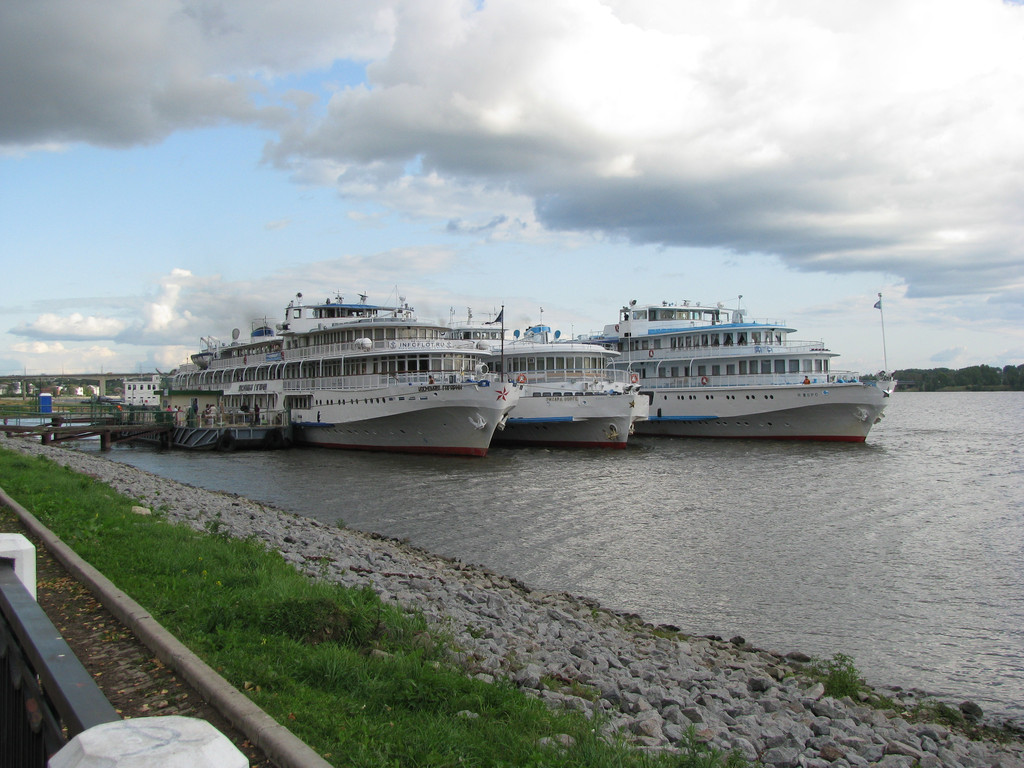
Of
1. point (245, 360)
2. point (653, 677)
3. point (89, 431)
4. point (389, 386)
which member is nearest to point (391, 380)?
point (389, 386)

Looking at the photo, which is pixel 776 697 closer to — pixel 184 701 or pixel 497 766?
pixel 497 766

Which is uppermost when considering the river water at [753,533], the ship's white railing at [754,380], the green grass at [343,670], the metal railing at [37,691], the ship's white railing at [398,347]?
the ship's white railing at [398,347]

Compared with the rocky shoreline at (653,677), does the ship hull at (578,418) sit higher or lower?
higher

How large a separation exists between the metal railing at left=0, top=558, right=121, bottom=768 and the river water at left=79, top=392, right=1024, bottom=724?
36.7ft

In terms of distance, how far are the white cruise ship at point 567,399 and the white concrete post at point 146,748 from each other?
129ft

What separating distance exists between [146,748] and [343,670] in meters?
4.41

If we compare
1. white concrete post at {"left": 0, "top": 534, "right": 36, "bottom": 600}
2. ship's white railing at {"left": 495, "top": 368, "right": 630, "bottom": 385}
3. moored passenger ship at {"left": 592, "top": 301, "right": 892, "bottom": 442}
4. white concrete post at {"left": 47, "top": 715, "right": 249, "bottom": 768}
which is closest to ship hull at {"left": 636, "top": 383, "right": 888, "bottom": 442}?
moored passenger ship at {"left": 592, "top": 301, "right": 892, "bottom": 442}

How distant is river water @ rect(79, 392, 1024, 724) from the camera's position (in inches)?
501

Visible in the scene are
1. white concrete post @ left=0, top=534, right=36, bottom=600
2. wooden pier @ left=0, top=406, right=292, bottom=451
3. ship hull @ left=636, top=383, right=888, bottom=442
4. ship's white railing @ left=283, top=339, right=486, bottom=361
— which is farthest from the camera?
wooden pier @ left=0, top=406, right=292, bottom=451

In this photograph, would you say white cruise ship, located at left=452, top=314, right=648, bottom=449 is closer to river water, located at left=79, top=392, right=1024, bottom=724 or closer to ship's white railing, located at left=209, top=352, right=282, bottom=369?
river water, located at left=79, top=392, right=1024, bottom=724

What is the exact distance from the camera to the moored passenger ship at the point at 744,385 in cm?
4659

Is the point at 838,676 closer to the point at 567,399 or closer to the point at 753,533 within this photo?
the point at 753,533

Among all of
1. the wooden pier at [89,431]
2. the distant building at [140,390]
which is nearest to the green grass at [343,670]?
the wooden pier at [89,431]

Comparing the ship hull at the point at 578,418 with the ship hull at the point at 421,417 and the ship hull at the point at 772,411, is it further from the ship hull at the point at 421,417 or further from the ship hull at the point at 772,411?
→ the ship hull at the point at 772,411
